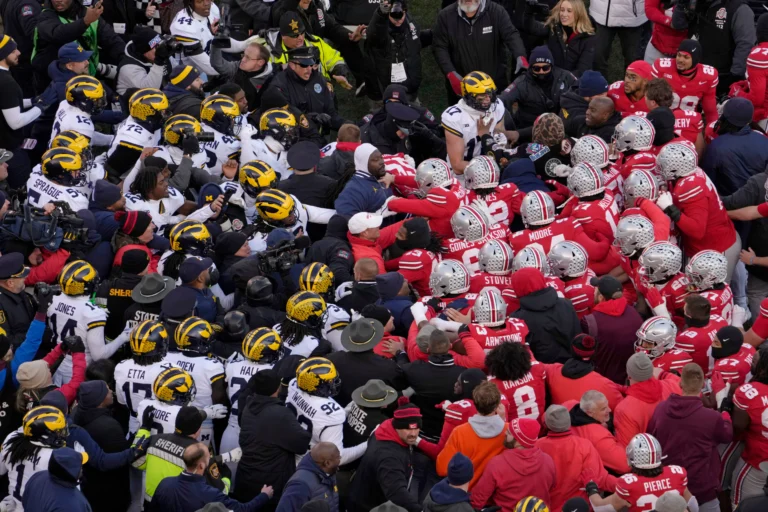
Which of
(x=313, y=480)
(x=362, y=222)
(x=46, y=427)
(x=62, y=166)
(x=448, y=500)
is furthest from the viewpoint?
(x=62, y=166)

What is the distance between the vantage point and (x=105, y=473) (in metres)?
9.22

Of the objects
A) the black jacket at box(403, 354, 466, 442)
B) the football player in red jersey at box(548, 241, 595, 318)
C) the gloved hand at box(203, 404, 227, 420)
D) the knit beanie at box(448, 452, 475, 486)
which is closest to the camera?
the knit beanie at box(448, 452, 475, 486)

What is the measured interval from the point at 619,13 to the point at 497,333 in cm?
644

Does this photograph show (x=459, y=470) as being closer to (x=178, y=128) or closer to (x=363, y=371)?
(x=363, y=371)

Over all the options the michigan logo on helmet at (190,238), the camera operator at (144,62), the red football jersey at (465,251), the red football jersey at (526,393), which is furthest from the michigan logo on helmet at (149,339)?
the camera operator at (144,62)

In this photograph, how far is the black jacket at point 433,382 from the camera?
9258 millimetres

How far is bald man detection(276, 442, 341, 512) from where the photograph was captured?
26.8 ft

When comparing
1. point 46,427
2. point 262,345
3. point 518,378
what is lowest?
point 46,427

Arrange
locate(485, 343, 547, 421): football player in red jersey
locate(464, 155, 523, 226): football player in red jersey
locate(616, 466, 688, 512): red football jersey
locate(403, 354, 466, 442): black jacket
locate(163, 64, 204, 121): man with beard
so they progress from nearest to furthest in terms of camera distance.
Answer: locate(616, 466, 688, 512): red football jersey, locate(485, 343, 547, 421): football player in red jersey, locate(403, 354, 466, 442): black jacket, locate(464, 155, 523, 226): football player in red jersey, locate(163, 64, 204, 121): man with beard

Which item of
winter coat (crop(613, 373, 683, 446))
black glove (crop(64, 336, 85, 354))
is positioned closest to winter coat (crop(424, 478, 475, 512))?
winter coat (crop(613, 373, 683, 446))

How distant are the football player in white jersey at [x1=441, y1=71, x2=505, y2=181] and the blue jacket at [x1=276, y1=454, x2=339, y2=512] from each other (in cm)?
516

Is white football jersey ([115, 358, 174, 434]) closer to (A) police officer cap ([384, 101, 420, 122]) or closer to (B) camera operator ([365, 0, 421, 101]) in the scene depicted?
(A) police officer cap ([384, 101, 420, 122])

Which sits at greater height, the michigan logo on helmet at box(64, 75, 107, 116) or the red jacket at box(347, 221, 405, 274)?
the michigan logo on helmet at box(64, 75, 107, 116)

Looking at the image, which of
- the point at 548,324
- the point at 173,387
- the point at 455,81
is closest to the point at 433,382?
the point at 548,324
